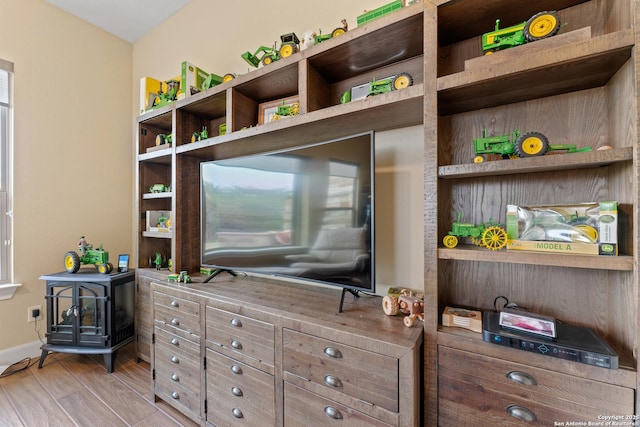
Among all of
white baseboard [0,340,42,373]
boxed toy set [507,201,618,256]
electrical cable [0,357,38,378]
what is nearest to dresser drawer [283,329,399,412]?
boxed toy set [507,201,618,256]

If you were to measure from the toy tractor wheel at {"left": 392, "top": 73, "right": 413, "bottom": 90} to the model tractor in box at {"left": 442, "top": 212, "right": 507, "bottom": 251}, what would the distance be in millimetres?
659

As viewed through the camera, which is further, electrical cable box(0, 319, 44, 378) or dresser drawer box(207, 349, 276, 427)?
electrical cable box(0, 319, 44, 378)

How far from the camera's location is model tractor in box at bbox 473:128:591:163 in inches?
35.9

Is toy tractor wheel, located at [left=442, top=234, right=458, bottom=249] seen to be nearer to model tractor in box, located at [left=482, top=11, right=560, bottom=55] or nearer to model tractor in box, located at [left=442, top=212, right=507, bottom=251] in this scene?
model tractor in box, located at [left=442, top=212, right=507, bottom=251]

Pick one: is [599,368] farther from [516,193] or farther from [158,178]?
[158,178]

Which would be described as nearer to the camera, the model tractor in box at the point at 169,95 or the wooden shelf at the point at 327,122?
the wooden shelf at the point at 327,122

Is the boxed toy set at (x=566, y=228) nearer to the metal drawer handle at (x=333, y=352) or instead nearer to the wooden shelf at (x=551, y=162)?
the wooden shelf at (x=551, y=162)

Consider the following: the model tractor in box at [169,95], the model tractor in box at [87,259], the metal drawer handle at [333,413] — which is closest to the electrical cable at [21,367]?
the model tractor in box at [87,259]

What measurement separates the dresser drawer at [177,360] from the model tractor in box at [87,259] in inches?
36.2

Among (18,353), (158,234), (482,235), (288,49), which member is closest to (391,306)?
(482,235)

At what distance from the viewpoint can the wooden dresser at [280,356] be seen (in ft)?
3.19

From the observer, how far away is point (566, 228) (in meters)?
0.90

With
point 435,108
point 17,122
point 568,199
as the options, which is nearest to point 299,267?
point 435,108

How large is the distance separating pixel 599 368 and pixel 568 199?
58 cm
